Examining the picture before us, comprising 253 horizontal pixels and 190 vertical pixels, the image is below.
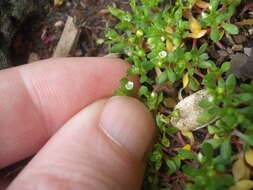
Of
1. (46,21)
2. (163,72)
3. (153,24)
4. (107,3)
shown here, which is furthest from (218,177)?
(46,21)

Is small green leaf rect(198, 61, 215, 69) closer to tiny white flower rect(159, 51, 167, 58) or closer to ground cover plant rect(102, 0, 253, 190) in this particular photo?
ground cover plant rect(102, 0, 253, 190)

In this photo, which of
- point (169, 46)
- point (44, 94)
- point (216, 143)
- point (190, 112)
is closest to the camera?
point (216, 143)

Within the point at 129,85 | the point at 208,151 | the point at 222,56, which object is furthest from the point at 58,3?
the point at 208,151

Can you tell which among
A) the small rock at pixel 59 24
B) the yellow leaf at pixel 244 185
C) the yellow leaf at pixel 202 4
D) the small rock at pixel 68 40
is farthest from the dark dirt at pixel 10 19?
the yellow leaf at pixel 244 185

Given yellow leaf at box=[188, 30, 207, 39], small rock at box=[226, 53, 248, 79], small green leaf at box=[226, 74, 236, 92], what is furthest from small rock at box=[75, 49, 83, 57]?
small green leaf at box=[226, 74, 236, 92]

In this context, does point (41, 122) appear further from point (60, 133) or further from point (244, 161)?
point (244, 161)

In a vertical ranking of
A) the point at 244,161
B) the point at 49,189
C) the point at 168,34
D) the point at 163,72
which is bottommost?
the point at 244,161

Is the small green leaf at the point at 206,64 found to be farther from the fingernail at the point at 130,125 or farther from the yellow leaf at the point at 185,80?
the fingernail at the point at 130,125

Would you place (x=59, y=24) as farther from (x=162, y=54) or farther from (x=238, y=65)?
(x=238, y=65)
